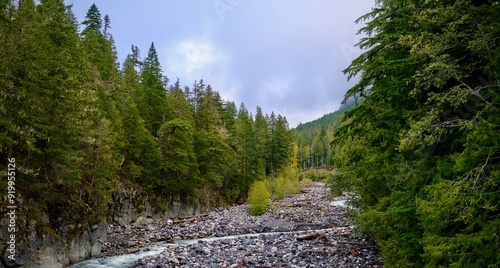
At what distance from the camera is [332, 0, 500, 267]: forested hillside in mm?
5520

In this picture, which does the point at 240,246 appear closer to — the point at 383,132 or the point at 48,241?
the point at 48,241

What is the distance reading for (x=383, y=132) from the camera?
9.35 meters

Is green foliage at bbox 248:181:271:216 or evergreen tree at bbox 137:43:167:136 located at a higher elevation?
evergreen tree at bbox 137:43:167:136

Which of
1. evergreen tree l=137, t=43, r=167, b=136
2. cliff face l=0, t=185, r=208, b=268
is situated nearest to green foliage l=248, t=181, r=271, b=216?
evergreen tree l=137, t=43, r=167, b=136

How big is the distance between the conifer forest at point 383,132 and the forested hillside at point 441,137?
37 mm

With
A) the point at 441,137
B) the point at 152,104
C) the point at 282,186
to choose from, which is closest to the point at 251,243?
the point at 441,137

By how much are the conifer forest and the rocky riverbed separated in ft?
5.39

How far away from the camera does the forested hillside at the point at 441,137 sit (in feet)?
18.1

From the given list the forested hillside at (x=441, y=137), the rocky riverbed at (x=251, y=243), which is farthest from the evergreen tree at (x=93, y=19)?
the forested hillside at (x=441, y=137)

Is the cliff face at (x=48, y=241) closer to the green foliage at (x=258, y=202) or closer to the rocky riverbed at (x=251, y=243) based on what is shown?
the rocky riverbed at (x=251, y=243)

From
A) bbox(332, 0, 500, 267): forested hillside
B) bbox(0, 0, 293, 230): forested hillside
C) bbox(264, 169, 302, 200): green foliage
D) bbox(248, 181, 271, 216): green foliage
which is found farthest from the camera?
bbox(264, 169, 302, 200): green foliage

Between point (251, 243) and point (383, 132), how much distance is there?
37.4 ft

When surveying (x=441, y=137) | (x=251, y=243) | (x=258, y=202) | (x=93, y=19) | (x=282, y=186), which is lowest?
(x=251, y=243)

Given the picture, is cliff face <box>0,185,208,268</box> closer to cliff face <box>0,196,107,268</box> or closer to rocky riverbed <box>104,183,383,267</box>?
cliff face <box>0,196,107,268</box>
